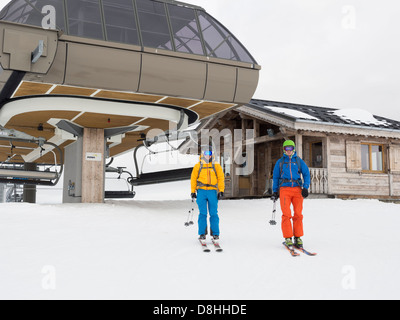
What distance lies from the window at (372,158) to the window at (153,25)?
35.9ft

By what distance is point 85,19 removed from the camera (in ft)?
35.0

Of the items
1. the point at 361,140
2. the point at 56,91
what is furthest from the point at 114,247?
the point at 361,140

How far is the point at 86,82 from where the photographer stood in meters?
10.4

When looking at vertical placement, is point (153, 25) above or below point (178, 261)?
above

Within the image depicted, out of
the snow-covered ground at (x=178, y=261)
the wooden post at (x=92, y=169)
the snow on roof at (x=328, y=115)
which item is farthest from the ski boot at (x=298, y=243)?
the snow on roof at (x=328, y=115)

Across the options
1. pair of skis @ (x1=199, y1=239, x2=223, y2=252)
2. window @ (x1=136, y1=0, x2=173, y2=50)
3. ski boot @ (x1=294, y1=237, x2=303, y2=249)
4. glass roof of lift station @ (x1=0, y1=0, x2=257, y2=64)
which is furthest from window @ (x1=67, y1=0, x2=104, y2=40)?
ski boot @ (x1=294, y1=237, x2=303, y2=249)

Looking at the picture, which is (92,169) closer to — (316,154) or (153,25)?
(153,25)

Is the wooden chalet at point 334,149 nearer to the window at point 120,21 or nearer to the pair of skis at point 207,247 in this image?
the window at point 120,21

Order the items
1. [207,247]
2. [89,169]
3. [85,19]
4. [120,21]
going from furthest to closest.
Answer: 1. [89,169]
2. [120,21]
3. [85,19]
4. [207,247]

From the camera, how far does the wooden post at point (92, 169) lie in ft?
44.8

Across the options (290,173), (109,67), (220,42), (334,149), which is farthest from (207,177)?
(334,149)

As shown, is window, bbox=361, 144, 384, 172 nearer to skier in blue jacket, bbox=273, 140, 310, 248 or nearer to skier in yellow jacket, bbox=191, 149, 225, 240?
skier in blue jacket, bbox=273, 140, 310, 248

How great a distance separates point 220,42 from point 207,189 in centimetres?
604
